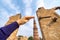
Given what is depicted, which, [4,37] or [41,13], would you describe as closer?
[4,37]

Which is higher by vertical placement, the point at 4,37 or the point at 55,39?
the point at 55,39

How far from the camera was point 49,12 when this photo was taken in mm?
3232

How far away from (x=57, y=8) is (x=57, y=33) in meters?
1.26

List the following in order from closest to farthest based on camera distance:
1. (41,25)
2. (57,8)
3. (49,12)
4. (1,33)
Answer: (1,33)
(41,25)
(49,12)
(57,8)

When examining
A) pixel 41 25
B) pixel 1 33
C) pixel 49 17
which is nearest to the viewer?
pixel 1 33

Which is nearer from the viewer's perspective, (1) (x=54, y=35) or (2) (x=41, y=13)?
(1) (x=54, y=35)

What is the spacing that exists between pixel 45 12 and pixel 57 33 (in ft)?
3.02

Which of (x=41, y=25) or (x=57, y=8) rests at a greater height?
(x=57, y=8)

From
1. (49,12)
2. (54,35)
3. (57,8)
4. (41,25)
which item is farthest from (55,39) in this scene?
(57,8)

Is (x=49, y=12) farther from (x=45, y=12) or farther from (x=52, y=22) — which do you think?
(x=52, y=22)

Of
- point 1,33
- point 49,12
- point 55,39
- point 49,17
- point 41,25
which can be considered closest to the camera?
point 1,33

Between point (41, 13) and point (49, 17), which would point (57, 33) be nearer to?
point (49, 17)

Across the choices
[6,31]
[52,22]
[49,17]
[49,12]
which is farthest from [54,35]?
[6,31]

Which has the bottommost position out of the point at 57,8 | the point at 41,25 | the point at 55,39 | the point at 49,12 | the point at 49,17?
the point at 55,39
